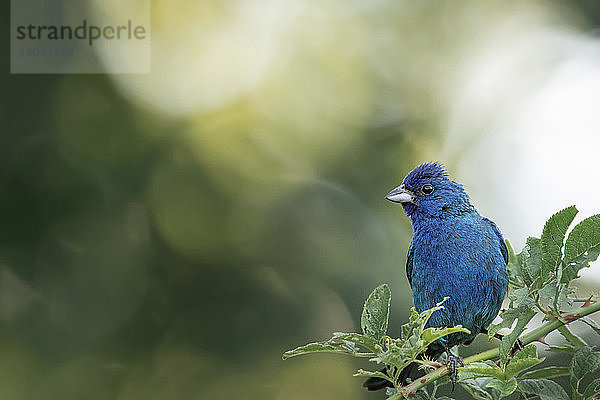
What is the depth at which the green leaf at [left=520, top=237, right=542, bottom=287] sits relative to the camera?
4.30 feet

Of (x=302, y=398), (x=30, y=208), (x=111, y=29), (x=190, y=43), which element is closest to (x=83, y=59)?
(x=111, y=29)

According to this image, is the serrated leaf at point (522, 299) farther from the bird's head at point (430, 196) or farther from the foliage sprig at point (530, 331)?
the bird's head at point (430, 196)

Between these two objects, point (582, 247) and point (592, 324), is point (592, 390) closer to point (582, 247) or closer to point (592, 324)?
point (592, 324)

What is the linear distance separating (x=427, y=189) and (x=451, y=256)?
0.28 meters

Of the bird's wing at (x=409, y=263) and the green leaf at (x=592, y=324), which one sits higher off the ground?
the bird's wing at (x=409, y=263)

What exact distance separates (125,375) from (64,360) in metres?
0.60

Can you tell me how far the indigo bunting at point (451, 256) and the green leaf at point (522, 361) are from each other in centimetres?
87

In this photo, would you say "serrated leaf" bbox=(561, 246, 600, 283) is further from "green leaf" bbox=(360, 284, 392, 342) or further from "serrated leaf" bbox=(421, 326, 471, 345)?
"green leaf" bbox=(360, 284, 392, 342)

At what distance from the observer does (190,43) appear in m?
7.29

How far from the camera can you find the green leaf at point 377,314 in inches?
53.8

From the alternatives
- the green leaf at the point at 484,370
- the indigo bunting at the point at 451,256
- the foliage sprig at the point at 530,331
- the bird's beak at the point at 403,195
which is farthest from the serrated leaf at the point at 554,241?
the bird's beak at the point at 403,195

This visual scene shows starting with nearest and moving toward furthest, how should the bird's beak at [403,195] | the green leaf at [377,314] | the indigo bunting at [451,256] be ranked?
the green leaf at [377,314] < the indigo bunting at [451,256] < the bird's beak at [403,195]

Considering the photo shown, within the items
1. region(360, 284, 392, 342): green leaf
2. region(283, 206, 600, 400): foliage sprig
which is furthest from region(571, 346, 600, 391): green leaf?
region(360, 284, 392, 342): green leaf

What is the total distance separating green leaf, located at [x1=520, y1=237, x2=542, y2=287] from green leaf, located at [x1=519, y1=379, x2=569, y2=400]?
0.20 meters
